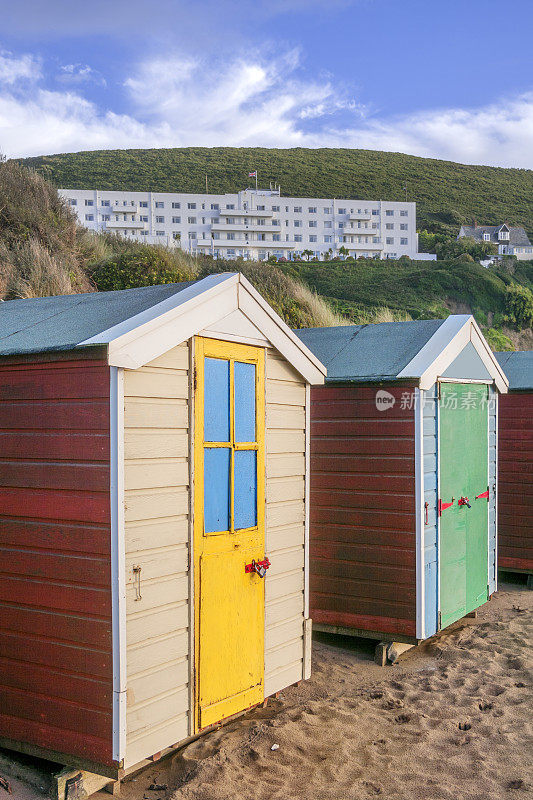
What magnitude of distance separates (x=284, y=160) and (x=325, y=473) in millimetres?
93970

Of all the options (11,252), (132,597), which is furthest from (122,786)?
(11,252)

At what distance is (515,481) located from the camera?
32.4 feet

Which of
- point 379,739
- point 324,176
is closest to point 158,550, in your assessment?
point 379,739

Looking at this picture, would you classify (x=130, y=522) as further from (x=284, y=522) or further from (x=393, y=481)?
(x=393, y=481)

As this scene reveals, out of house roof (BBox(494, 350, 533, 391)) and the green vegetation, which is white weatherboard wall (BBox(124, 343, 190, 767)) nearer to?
the green vegetation

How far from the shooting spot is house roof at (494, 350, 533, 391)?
386 inches

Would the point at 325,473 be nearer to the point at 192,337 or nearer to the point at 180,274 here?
the point at 192,337

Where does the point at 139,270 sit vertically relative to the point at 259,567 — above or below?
above

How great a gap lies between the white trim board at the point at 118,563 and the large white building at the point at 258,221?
219 ft

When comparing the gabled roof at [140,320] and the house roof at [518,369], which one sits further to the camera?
the house roof at [518,369]

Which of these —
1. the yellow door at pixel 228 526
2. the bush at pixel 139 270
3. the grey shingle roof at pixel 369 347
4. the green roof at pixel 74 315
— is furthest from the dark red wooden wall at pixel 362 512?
the bush at pixel 139 270

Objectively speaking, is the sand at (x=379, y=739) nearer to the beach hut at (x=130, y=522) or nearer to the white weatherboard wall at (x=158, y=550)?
the beach hut at (x=130, y=522)

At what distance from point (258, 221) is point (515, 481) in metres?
69.0

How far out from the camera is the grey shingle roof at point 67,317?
446 centimetres
